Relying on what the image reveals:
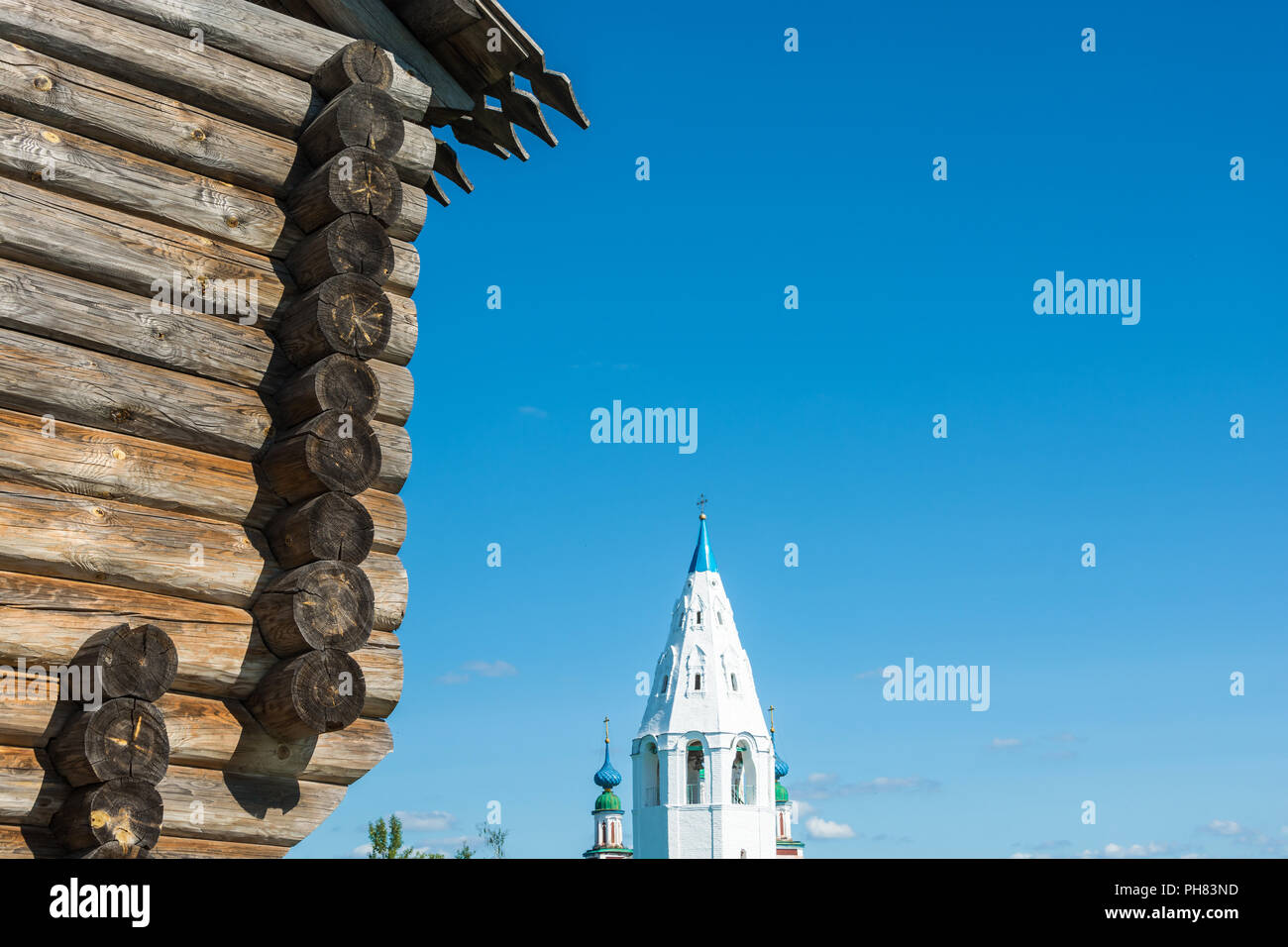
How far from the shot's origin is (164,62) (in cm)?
679

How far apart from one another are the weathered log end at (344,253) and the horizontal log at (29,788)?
2701mm

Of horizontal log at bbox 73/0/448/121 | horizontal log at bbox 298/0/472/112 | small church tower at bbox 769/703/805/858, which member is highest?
horizontal log at bbox 298/0/472/112

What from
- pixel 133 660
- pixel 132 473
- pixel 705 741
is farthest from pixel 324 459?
pixel 705 741

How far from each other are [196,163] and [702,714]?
53.5m

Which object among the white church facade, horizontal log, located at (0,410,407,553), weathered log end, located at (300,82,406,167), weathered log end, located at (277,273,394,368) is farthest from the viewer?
the white church facade

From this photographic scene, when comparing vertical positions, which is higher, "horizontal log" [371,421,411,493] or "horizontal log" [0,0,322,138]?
"horizontal log" [0,0,322,138]

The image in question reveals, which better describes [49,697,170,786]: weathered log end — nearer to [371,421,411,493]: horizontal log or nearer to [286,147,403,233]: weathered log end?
[371,421,411,493]: horizontal log

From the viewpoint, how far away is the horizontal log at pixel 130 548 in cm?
594

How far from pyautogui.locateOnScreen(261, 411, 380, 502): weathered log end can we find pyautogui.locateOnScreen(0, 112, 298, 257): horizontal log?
43.2 inches

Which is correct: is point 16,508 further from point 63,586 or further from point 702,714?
point 702,714

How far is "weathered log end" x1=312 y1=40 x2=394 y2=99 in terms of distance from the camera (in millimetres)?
7262

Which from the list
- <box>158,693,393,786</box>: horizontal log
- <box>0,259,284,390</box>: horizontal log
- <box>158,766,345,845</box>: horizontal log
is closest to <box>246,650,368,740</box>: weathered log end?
<box>158,693,393,786</box>: horizontal log

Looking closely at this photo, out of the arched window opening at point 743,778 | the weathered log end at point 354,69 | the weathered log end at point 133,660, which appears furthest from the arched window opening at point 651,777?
the weathered log end at point 133,660
